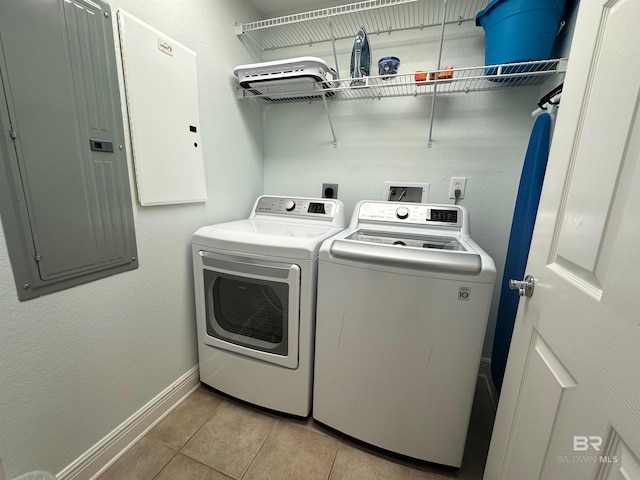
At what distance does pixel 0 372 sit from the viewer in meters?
0.81

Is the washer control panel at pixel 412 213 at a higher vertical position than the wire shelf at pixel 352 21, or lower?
lower

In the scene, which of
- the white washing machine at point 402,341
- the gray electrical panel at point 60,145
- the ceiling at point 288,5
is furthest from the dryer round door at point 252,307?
the ceiling at point 288,5

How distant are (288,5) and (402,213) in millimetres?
1558

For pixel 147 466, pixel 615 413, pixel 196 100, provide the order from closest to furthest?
pixel 615 413
pixel 147 466
pixel 196 100

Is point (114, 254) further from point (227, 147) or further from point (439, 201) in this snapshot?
point (439, 201)

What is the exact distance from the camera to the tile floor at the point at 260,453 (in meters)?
1.13

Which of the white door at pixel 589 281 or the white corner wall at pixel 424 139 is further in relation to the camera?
the white corner wall at pixel 424 139

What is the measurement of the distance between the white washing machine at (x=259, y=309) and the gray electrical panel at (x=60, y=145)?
A: 0.43 meters

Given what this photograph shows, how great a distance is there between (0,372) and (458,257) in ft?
5.09

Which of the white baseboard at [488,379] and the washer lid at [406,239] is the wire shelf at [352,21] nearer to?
the washer lid at [406,239]

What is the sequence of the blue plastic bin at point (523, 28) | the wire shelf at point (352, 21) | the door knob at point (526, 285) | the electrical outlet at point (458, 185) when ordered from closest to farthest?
the door knob at point (526, 285) < the blue plastic bin at point (523, 28) < the wire shelf at point (352, 21) < the electrical outlet at point (458, 185)

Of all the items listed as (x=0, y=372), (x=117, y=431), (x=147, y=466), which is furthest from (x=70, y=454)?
(x=0, y=372)

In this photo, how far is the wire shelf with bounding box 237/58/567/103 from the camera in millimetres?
1243

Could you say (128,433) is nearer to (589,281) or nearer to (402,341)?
(402,341)
